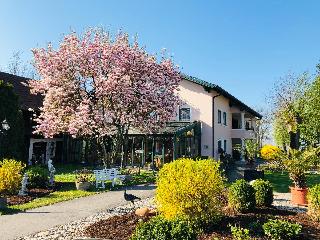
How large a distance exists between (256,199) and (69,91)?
48.0 ft

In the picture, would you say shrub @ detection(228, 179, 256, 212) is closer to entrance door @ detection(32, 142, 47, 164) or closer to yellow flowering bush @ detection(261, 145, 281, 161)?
yellow flowering bush @ detection(261, 145, 281, 161)

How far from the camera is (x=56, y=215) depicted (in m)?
13.1

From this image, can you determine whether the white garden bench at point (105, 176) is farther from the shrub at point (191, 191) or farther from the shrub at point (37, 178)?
the shrub at point (191, 191)

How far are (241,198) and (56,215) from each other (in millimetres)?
6632

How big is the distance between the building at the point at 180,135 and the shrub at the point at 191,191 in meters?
16.6

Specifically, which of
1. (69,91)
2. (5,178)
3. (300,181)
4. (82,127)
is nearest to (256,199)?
(300,181)

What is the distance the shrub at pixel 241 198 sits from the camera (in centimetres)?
1216

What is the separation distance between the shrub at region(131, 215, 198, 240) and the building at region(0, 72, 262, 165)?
1935cm

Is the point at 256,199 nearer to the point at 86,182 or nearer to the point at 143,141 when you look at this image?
the point at 86,182

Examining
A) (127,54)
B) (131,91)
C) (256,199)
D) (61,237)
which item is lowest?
(61,237)

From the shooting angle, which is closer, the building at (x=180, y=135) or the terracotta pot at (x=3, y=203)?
the terracotta pot at (x=3, y=203)

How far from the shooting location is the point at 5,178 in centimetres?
1620

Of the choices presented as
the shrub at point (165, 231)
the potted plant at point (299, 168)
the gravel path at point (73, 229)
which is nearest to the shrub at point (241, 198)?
the potted plant at point (299, 168)

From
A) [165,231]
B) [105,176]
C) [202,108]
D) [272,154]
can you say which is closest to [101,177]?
[105,176]
